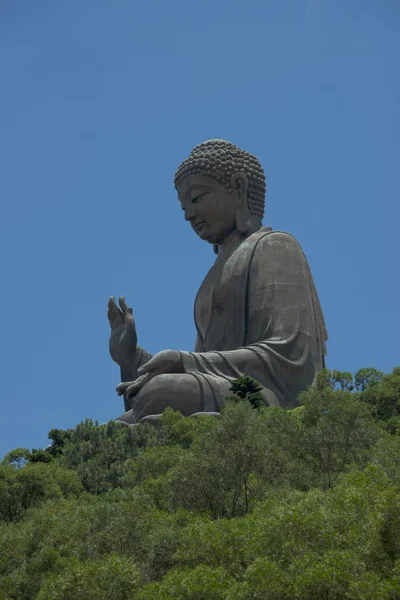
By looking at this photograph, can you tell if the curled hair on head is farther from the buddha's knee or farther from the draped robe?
the buddha's knee

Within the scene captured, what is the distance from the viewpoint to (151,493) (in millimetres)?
15875

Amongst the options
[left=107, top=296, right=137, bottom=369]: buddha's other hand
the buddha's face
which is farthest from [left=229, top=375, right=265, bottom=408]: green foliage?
the buddha's face

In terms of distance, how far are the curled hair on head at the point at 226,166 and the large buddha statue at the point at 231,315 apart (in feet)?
0.06

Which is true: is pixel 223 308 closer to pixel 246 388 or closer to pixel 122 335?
pixel 122 335

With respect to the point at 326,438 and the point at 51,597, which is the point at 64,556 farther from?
the point at 326,438

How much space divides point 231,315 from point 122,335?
1967mm

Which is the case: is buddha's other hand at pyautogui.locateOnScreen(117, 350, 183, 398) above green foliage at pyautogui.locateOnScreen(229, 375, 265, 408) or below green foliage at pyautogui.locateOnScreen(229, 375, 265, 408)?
above

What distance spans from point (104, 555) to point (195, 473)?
1.87 m

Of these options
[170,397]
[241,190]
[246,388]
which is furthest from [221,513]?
[241,190]

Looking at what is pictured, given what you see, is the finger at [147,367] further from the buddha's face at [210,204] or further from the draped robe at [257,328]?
the buddha's face at [210,204]

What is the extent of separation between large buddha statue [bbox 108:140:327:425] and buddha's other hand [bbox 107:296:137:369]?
0.02 metres

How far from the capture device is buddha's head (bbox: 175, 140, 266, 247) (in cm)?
2655

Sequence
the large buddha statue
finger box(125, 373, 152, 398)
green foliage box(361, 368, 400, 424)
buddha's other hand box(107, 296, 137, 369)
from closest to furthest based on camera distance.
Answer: the large buddha statue, finger box(125, 373, 152, 398), green foliage box(361, 368, 400, 424), buddha's other hand box(107, 296, 137, 369)

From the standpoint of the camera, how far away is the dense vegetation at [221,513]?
11.4 m
